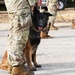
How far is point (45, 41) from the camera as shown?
37.9 ft

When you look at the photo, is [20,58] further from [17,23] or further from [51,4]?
[51,4]

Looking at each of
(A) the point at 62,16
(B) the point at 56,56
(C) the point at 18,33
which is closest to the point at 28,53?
(C) the point at 18,33

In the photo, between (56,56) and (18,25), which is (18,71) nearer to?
(18,25)

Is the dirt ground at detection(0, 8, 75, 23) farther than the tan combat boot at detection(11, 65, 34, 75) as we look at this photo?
Yes

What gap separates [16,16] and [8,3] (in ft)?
0.77

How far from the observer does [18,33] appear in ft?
18.6

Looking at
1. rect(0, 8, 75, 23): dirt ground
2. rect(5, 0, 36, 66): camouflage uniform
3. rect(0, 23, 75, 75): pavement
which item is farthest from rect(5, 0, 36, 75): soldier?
rect(0, 8, 75, 23): dirt ground

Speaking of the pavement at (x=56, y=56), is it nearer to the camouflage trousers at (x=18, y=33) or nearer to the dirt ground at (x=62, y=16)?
the camouflage trousers at (x=18, y=33)

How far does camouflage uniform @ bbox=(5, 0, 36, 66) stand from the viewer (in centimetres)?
560

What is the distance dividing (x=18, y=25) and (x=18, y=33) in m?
0.12

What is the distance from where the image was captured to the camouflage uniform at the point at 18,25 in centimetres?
560

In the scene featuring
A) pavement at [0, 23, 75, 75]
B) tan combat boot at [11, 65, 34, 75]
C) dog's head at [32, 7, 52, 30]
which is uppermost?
dog's head at [32, 7, 52, 30]

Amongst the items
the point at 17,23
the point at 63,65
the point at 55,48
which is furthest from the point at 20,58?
the point at 55,48

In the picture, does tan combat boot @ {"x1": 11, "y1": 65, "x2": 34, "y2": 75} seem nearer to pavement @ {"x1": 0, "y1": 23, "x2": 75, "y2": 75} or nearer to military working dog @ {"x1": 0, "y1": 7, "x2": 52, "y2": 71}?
military working dog @ {"x1": 0, "y1": 7, "x2": 52, "y2": 71}
